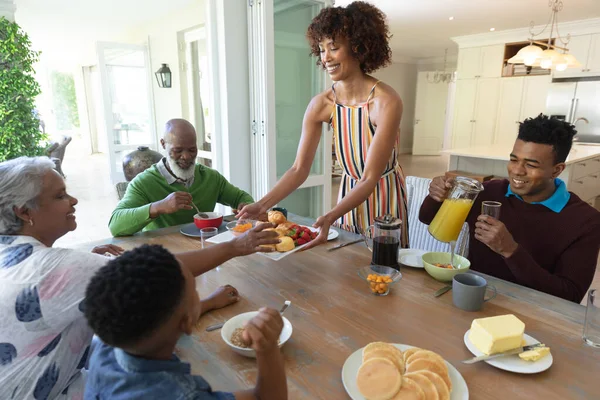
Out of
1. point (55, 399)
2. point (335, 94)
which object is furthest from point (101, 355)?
point (335, 94)

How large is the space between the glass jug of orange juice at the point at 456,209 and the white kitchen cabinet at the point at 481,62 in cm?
738

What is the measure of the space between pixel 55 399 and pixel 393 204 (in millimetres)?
1399

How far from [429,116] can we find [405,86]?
1.09m

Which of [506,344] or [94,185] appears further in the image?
[94,185]

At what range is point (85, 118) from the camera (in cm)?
1130

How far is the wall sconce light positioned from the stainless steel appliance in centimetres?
598

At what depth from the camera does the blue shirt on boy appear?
62 cm

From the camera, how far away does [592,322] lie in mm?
930

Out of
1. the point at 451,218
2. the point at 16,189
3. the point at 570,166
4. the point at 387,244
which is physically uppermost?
the point at 16,189

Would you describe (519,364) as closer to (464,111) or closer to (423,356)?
(423,356)

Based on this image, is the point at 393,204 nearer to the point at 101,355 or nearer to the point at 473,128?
the point at 101,355

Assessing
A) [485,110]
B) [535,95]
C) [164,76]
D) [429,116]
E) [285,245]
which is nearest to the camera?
[285,245]

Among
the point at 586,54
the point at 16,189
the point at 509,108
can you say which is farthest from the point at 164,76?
the point at 586,54

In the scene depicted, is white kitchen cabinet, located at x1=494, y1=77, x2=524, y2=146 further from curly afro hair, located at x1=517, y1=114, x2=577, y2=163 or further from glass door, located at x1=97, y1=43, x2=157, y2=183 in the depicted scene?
curly afro hair, located at x1=517, y1=114, x2=577, y2=163
